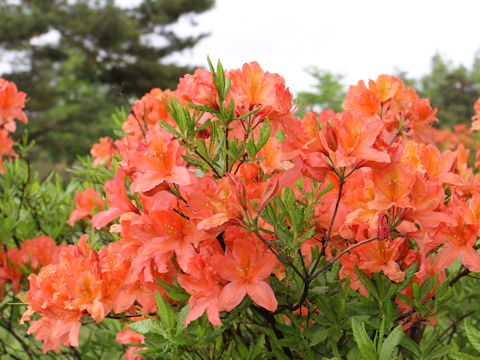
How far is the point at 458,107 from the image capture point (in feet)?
62.0

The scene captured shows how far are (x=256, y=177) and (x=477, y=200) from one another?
53 centimetres

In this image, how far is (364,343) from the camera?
900mm

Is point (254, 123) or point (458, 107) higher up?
point (254, 123)

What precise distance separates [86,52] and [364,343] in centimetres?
1635

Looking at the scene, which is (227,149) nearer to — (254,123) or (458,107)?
(254,123)

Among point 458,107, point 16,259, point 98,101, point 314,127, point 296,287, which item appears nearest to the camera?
point 314,127

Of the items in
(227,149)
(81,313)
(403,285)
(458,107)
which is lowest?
(458,107)

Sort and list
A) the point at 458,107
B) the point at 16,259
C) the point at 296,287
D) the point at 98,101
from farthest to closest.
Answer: the point at 458,107 → the point at 98,101 → the point at 16,259 → the point at 296,287

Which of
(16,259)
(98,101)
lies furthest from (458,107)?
(16,259)

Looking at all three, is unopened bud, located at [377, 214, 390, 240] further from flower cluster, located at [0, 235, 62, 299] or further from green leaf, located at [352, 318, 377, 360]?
flower cluster, located at [0, 235, 62, 299]

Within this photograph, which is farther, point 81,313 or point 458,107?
point 458,107

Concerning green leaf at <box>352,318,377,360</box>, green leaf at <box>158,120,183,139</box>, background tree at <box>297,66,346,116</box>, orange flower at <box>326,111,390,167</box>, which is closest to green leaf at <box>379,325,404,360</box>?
green leaf at <box>352,318,377,360</box>

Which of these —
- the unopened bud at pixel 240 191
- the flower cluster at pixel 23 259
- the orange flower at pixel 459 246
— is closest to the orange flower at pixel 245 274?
the unopened bud at pixel 240 191

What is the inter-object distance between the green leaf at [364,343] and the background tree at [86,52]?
1331cm
